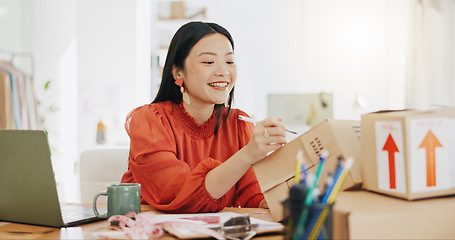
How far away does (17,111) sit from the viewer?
3.39 metres

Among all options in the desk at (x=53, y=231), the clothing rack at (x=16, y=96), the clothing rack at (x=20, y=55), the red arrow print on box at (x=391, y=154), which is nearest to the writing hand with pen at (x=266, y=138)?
the desk at (x=53, y=231)

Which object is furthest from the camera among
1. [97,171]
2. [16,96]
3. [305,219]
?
[16,96]

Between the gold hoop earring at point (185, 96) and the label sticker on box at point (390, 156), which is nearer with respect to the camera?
the label sticker on box at point (390, 156)

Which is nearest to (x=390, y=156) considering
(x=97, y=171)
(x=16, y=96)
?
(x=97, y=171)

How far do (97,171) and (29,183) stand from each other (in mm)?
788

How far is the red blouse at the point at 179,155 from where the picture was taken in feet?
3.89

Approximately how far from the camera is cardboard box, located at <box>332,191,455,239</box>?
71cm

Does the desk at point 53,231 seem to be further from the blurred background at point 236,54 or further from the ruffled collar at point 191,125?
the blurred background at point 236,54

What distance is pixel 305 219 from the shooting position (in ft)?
1.80

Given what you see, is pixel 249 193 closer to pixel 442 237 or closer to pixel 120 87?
pixel 442 237

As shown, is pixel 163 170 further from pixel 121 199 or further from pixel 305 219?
pixel 305 219

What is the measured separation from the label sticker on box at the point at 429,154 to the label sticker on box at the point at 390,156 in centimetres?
2

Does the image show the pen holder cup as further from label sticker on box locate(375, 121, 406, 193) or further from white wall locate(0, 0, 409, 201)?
white wall locate(0, 0, 409, 201)

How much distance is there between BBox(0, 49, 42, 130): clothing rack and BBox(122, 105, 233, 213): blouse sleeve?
2181 millimetres
